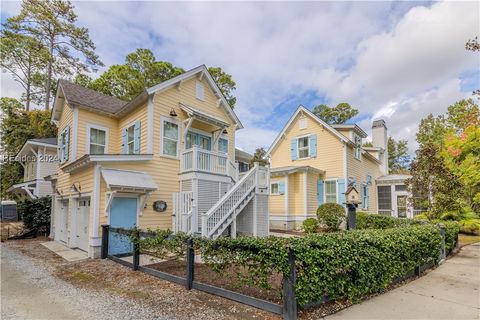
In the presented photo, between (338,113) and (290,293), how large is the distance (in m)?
34.2

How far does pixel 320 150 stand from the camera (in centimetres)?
1780

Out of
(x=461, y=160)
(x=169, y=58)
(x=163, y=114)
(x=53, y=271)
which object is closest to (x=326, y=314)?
(x=53, y=271)

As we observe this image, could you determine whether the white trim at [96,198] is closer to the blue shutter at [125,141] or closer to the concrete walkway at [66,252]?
the concrete walkway at [66,252]

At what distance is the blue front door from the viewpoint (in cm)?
930

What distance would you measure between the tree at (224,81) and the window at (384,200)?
1627 cm

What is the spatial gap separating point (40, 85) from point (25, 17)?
6463mm

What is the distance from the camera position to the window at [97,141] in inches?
487

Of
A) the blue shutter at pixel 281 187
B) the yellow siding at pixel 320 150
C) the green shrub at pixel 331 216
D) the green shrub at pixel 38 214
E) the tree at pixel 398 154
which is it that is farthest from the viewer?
the tree at pixel 398 154

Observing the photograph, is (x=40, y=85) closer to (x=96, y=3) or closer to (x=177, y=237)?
(x=96, y=3)

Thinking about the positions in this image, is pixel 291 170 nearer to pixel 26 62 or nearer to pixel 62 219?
pixel 62 219

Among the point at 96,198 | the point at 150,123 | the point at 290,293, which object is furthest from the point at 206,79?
the point at 290,293

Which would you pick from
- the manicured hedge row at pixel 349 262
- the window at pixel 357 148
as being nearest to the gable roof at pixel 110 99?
the window at pixel 357 148

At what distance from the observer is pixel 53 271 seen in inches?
305

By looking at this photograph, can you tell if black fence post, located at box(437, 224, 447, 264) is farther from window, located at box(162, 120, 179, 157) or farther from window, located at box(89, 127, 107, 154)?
window, located at box(89, 127, 107, 154)
